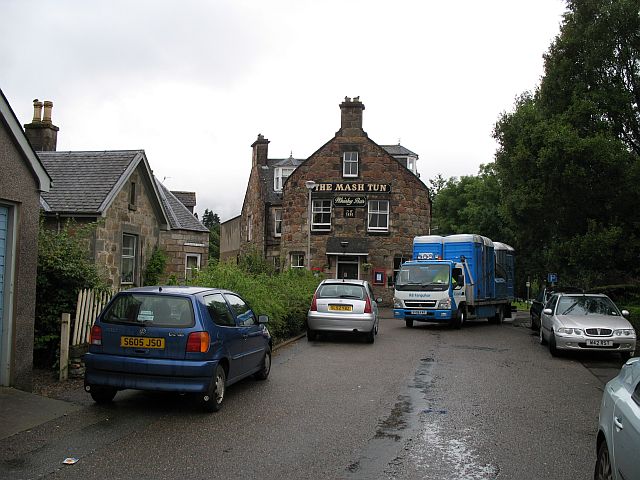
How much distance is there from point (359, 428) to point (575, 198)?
1340 centimetres

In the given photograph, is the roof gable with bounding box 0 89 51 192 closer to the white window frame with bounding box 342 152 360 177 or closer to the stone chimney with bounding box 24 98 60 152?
the stone chimney with bounding box 24 98 60 152

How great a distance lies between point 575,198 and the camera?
18.6 m

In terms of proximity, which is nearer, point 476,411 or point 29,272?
point 476,411

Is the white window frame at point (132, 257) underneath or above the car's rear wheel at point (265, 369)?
above

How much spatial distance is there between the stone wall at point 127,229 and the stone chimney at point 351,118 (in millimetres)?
17599

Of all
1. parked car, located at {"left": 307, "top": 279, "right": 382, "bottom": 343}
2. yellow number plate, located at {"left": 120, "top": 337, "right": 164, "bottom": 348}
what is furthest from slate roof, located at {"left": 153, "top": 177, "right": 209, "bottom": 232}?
yellow number plate, located at {"left": 120, "top": 337, "right": 164, "bottom": 348}

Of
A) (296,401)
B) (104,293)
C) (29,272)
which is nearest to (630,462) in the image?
(296,401)

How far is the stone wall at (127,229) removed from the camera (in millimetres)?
18266

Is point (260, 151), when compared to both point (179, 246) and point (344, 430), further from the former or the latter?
point (344, 430)

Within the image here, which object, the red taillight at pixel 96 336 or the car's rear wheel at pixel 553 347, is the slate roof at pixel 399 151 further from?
the red taillight at pixel 96 336

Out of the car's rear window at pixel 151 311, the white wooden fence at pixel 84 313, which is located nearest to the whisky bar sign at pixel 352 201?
the white wooden fence at pixel 84 313

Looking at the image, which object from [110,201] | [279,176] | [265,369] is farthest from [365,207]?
[265,369]

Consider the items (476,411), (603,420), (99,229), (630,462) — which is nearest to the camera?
(630,462)

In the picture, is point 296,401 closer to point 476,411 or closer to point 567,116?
point 476,411
